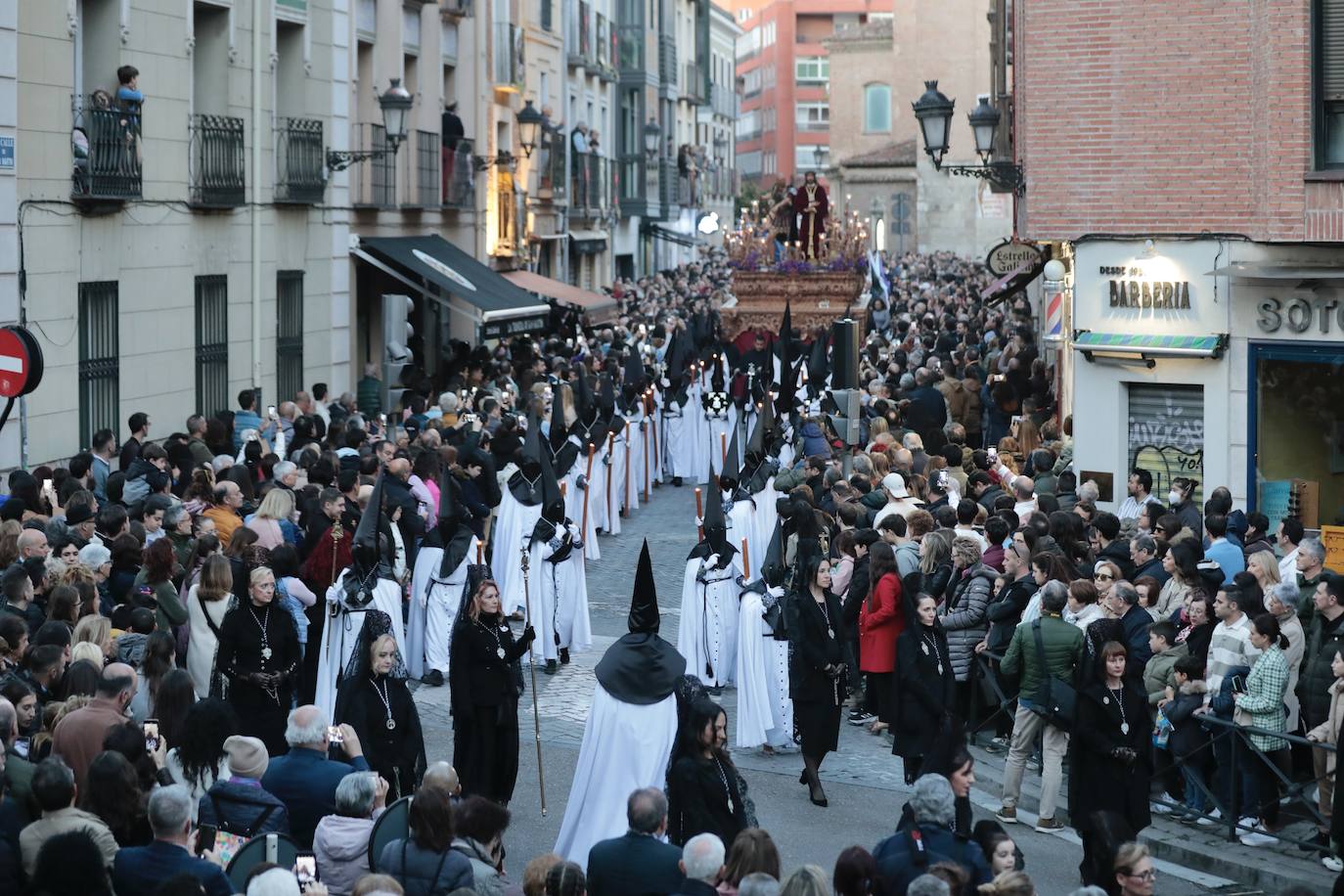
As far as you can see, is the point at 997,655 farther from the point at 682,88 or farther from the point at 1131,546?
the point at 682,88

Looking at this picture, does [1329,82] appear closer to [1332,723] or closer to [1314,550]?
[1314,550]

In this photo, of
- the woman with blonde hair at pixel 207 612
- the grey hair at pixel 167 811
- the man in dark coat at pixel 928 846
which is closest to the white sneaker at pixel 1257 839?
the man in dark coat at pixel 928 846

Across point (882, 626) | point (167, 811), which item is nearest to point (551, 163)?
point (882, 626)

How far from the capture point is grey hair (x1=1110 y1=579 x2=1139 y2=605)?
11250mm

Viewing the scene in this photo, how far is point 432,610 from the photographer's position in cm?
1486

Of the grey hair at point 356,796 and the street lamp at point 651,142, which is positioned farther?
the street lamp at point 651,142

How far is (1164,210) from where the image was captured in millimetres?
17000

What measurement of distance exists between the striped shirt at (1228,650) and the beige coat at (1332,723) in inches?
19.6

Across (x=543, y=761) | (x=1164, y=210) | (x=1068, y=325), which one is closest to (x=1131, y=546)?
(x=543, y=761)

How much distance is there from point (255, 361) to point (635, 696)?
45.5ft

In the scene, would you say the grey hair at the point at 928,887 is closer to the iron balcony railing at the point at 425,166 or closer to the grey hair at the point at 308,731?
the grey hair at the point at 308,731

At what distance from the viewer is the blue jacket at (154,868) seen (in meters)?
7.15

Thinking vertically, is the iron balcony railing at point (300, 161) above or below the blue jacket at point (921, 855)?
above

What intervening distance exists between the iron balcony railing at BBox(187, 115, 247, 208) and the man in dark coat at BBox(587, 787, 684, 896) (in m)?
14.6
